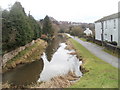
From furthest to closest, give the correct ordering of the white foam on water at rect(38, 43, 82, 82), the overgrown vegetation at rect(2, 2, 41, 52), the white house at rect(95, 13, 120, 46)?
the white house at rect(95, 13, 120, 46) → the overgrown vegetation at rect(2, 2, 41, 52) → the white foam on water at rect(38, 43, 82, 82)

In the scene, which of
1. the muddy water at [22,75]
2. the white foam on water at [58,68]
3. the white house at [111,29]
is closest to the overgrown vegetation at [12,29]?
the muddy water at [22,75]

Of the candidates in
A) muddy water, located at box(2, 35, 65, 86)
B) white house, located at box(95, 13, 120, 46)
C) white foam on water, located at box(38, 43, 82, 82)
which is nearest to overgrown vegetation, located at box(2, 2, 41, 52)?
muddy water, located at box(2, 35, 65, 86)

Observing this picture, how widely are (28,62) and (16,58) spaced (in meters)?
1.84

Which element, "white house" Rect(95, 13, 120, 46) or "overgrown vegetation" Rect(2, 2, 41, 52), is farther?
"white house" Rect(95, 13, 120, 46)

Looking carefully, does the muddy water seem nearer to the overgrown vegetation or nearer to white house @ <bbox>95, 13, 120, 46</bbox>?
the overgrown vegetation

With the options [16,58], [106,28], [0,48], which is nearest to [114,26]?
[106,28]

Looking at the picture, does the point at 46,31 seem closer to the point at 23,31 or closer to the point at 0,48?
the point at 23,31

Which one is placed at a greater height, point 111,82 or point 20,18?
point 20,18

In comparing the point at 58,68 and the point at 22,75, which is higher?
the point at 58,68

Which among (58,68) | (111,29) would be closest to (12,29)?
(58,68)

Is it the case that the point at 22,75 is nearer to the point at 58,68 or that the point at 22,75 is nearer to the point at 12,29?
the point at 58,68

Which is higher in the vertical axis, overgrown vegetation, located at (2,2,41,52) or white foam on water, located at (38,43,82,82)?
overgrown vegetation, located at (2,2,41,52)

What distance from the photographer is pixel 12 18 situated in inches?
924

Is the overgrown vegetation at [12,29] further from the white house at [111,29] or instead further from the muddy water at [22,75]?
the white house at [111,29]
